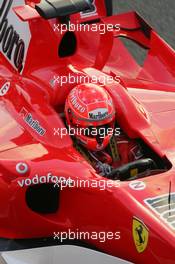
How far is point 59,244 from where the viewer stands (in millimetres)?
5039

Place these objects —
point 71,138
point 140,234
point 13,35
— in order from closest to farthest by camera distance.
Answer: point 140,234 → point 71,138 → point 13,35

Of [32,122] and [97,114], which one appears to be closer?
[97,114]

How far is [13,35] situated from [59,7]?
1.73 feet

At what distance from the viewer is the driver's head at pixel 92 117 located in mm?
5066

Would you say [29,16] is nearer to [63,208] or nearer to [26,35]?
[26,35]

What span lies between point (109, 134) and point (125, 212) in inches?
21.3

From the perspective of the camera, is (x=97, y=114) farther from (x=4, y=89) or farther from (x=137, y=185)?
(x=4, y=89)
